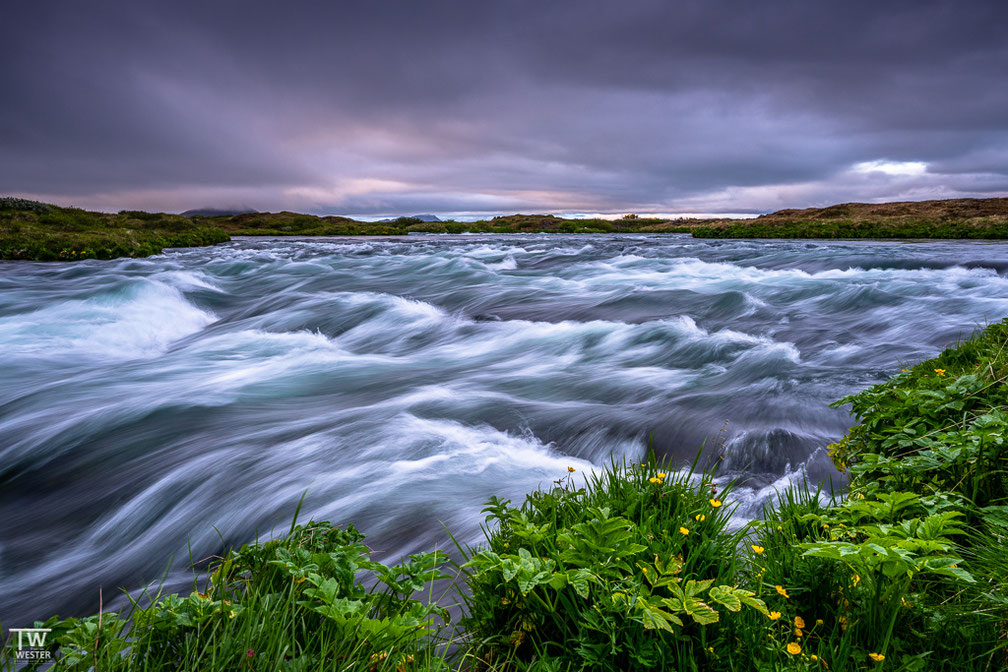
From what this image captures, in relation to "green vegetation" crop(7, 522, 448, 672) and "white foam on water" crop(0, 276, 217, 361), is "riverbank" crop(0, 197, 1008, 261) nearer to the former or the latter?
"white foam on water" crop(0, 276, 217, 361)

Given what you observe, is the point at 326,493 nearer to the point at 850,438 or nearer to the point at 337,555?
the point at 337,555

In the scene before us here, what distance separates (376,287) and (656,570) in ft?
40.6

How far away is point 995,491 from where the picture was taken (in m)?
2.27

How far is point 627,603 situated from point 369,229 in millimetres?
49886

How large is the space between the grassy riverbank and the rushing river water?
1206 mm

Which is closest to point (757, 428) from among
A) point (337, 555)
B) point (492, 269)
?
point (337, 555)

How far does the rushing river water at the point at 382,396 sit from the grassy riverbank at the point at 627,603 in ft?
3.96

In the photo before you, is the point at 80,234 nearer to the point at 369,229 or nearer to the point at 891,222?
the point at 369,229

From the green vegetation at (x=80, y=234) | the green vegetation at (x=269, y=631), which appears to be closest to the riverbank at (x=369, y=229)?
the green vegetation at (x=80, y=234)

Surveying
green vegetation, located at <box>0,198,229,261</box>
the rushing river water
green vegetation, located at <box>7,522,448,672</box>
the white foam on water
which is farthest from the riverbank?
green vegetation, located at <box>7,522,448,672</box>

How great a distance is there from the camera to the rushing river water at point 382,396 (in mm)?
3504

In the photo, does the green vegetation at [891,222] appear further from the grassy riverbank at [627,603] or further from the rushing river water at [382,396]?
the grassy riverbank at [627,603]

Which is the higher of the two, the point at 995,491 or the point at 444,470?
the point at 995,491

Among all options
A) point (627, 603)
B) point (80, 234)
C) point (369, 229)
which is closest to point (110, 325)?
point (627, 603)
